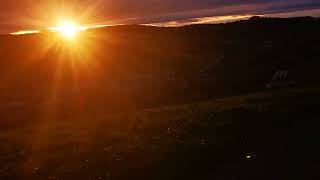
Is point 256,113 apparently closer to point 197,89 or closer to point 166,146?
point 166,146

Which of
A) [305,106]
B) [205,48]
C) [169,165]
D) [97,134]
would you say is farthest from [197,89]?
[205,48]

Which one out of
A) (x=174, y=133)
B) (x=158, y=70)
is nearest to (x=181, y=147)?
(x=174, y=133)

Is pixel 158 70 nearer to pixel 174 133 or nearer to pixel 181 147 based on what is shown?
pixel 174 133

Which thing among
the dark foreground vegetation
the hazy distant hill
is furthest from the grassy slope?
the hazy distant hill

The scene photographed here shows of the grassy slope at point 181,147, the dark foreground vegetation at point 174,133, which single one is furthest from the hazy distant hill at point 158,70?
the grassy slope at point 181,147

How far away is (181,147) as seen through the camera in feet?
90.6

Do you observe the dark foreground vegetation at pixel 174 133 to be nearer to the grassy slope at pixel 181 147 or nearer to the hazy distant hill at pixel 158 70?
the grassy slope at pixel 181 147

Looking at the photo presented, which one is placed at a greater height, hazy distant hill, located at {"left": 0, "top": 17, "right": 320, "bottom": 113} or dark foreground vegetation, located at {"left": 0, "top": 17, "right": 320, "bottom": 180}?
dark foreground vegetation, located at {"left": 0, "top": 17, "right": 320, "bottom": 180}

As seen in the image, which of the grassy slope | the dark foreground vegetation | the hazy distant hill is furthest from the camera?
the hazy distant hill

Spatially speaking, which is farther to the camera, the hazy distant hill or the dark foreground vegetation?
the hazy distant hill

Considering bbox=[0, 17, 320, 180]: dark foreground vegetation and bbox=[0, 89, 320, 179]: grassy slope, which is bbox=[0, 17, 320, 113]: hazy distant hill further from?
bbox=[0, 89, 320, 179]: grassy slope

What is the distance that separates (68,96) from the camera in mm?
84688

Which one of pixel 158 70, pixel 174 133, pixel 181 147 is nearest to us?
pixel 181 147

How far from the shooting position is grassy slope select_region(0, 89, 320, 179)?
76.5 ft
